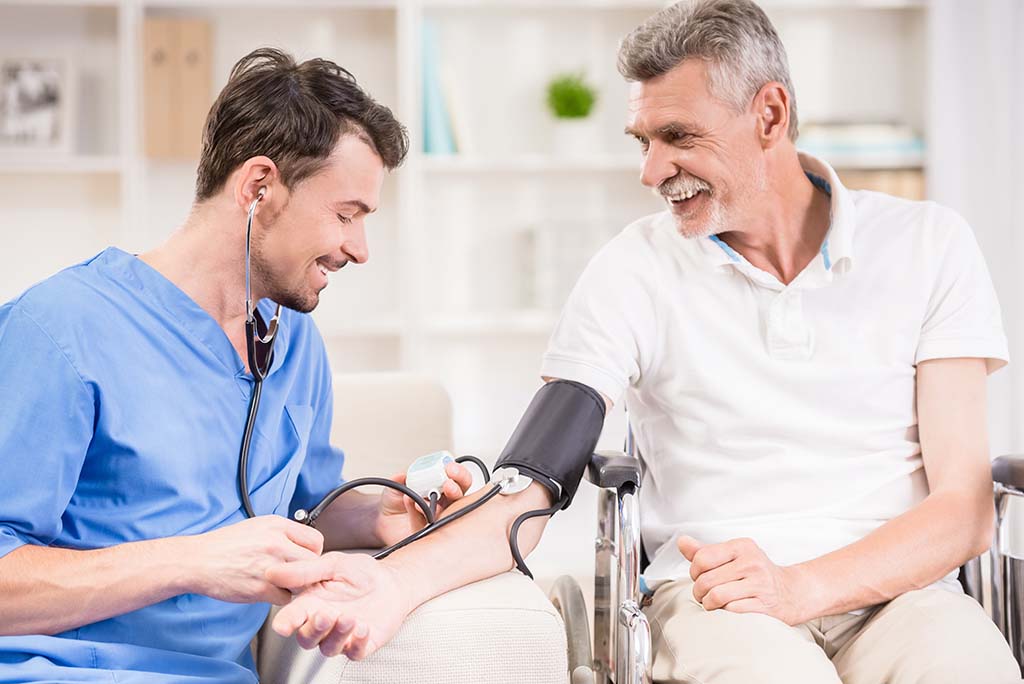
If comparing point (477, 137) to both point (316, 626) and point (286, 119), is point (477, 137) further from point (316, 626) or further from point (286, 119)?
point (316, 626)

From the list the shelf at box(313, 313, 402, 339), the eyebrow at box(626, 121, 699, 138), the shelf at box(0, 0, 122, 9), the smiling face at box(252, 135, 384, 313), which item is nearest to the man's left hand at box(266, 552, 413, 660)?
the smiling face at box(252, 135, 384, 313)

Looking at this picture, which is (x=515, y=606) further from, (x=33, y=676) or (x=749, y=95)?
(x=749, y=95)

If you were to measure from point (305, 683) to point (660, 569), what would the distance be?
0.54 metres

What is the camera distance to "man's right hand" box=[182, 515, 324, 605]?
3.51 feet

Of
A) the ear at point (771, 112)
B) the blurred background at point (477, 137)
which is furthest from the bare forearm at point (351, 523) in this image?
the blurred background at point (477, 137)

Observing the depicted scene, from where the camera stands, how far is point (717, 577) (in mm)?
1301

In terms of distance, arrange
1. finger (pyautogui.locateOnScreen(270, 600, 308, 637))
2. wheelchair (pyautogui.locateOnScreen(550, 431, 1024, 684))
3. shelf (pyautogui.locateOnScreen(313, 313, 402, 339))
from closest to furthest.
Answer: finger (pyautogui.locateOnScreen(270, 600, 308, 637)) → wheelchair (pyautogui.locateOnScreen(550, 431, 1024, 684)) → shelf (pyautogui.locateOnScreen(313, 313, 402, 339))

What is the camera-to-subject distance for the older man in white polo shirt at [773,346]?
1443 millimetres

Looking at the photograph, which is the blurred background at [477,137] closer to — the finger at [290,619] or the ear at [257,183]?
the ear at [257,183]

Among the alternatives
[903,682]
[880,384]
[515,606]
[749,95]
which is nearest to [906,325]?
[880,384]

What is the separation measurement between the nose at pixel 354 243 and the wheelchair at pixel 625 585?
38 cm

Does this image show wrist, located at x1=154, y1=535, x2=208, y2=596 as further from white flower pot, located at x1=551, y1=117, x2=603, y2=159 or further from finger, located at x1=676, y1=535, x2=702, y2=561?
white flower pot, located at x1=551, y1=117, x2=603, y2=159

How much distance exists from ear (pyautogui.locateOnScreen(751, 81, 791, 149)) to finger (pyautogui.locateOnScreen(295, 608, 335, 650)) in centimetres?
92

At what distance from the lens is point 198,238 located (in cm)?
129
